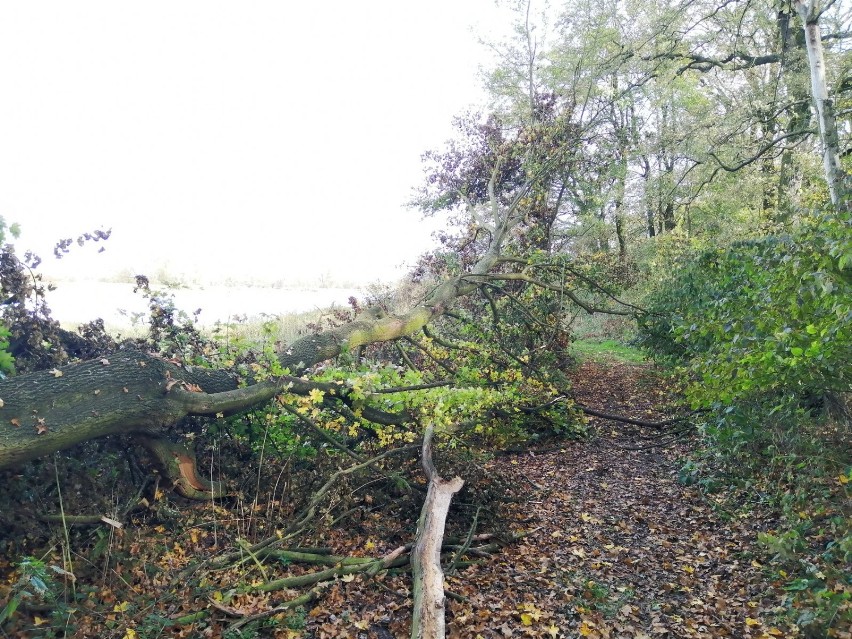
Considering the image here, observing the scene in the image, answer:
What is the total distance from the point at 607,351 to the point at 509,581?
1356cm

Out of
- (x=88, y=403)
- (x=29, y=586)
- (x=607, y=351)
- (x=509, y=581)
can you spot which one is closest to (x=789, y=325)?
(x=509, y=581)

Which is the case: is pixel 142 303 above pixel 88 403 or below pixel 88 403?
above

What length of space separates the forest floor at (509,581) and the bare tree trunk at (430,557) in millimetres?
222

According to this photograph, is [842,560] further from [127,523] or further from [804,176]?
[804,176]

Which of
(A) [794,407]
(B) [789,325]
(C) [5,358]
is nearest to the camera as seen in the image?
(C) [5,358]

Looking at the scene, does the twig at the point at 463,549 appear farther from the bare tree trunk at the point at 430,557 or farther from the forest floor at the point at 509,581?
the bare tree trunk at the point at 430,557

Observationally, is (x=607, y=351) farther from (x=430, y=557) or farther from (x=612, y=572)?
(x=430, y=557)

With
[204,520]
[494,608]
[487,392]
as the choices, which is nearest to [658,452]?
[487,392]

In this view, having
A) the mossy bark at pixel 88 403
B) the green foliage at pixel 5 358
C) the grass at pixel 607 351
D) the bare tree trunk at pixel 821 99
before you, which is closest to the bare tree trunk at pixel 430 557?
the mossy bark at pixel 88 403

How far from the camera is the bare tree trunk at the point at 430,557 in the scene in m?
3.34

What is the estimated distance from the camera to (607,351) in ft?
55.2

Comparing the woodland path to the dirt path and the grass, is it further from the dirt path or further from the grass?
the grass

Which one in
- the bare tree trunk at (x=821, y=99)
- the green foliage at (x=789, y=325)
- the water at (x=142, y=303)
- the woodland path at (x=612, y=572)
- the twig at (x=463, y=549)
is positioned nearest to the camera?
the woodland path at (x=612, y=572)

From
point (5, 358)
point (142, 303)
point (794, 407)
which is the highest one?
point (142, 303)
